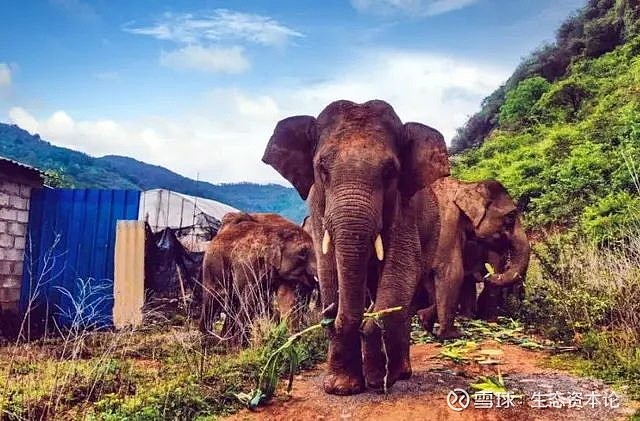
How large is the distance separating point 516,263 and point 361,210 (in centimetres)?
704

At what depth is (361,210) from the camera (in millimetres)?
5707

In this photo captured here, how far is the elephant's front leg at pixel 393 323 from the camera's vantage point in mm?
6355

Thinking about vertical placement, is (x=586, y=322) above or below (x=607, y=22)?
below

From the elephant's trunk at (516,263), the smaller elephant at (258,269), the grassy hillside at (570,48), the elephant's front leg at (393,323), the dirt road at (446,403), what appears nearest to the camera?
the dirt road at (446,403)

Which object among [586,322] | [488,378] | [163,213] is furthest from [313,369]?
[163,213]

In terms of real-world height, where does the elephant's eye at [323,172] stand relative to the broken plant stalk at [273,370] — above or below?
above

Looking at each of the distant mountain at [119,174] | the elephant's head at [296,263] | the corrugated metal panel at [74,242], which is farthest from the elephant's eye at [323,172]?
the distant mountain at [119,174]

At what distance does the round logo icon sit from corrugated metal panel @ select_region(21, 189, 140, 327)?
351 inches

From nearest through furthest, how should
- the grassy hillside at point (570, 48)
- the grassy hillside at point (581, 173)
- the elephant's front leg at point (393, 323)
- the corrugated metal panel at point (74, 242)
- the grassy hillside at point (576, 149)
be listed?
the elephant's front leg at point (393, 323), the grassy hillside at point (581, 173), the corrugated metal panel at point (74, 242), the grassy hillside at point (576, 149), the grassy hillside at point (570, 48)

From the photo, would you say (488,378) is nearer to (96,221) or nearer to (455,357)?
(455,357)

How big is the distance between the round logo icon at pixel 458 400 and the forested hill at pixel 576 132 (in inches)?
248

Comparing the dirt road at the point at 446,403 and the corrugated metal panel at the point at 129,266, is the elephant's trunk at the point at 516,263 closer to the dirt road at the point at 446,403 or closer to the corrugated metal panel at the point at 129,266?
the dirt road at the point at 446,403

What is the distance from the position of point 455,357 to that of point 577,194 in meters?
16.8

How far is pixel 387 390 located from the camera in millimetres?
6262
